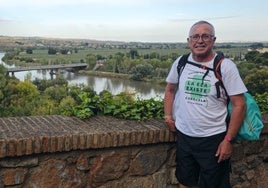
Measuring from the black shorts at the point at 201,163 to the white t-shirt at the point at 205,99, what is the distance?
6cm

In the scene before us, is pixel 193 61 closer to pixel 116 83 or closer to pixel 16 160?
pixel 16 160

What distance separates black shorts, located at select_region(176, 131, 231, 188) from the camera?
260 cm

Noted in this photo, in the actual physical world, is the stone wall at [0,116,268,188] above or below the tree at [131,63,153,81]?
above

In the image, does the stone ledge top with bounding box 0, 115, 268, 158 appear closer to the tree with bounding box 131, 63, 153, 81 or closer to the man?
the man

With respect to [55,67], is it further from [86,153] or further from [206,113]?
[206,113]

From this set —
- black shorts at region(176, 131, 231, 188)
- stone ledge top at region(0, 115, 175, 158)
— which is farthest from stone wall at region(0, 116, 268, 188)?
black shorts at region(176, 131, 231, 188)

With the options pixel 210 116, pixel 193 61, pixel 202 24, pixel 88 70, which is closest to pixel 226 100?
pixel 210 116

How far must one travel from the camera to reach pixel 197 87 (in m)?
2.57

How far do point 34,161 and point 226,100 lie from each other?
132 centimetres

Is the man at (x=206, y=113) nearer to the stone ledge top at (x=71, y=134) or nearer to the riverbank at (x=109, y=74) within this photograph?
the stone ledge top at (x=71, y=134)

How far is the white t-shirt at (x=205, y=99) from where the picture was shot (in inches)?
96.9

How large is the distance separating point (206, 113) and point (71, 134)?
910mm

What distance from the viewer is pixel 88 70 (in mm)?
101000

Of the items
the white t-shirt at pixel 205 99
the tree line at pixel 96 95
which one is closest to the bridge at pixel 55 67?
the tree line at pixel 96 95
